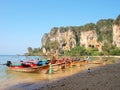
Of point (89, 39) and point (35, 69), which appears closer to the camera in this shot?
point (35, 69)

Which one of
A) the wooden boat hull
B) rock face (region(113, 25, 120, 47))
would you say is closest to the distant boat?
the wooden boat hull

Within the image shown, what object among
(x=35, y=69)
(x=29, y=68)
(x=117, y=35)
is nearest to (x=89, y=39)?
(x=117, y=35)

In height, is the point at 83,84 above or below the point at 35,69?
below

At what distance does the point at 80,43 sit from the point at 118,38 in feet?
172

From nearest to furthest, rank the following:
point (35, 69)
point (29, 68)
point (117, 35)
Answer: point (35, 69) < point (29, 68) < point (117, 35)

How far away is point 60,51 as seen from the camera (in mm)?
192500

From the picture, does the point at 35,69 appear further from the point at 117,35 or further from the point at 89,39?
the point at 89,39

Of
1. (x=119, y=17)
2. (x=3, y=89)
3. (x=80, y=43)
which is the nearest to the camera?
(x=3, y=89)

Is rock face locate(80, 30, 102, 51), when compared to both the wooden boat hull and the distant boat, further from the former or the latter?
the wooden boat hull

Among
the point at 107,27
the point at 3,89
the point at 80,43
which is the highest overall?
the point at 107,27

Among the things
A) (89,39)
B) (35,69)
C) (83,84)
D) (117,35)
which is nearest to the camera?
(83,84)

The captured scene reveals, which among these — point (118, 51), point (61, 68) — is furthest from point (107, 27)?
point (61, 68)

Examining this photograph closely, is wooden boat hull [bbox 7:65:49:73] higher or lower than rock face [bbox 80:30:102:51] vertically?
lower

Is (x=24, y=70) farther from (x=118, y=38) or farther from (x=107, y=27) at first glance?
(x=107, y=27)
